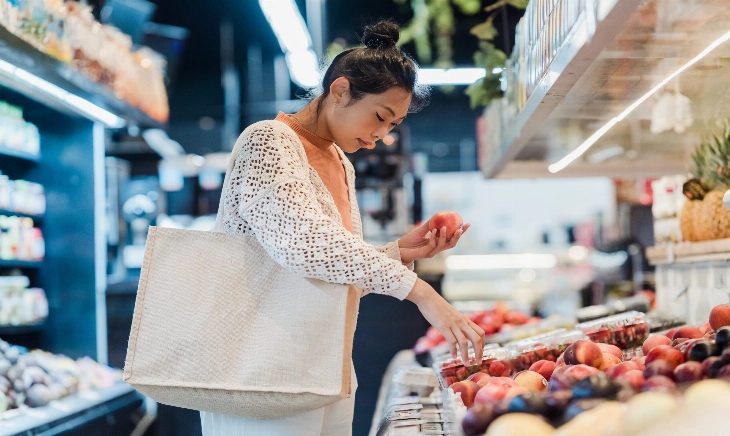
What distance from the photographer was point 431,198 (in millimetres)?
10812

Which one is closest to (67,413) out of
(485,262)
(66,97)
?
(66,97)

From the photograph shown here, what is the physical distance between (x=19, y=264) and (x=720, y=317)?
416 centimetres

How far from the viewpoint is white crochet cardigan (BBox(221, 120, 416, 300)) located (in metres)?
1.49

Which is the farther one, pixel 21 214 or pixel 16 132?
pixel 21 214

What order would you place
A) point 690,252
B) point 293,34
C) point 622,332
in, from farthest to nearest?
point 293,34, point 690,252, point 622,332

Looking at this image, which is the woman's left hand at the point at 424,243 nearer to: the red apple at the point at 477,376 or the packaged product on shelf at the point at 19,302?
the red apple at the point at 477,376

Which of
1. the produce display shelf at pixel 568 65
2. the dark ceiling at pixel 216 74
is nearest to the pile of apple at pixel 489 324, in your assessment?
the produce display shelf at pixel 568 65

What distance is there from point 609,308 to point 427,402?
184cm

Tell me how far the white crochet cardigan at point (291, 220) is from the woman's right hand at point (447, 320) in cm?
3

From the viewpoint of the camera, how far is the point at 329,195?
1.73 m

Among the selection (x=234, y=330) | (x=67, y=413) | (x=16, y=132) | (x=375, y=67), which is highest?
(x=16, y=132)

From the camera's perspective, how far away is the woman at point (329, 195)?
150cm

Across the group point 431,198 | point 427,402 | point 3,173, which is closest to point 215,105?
point 431,198

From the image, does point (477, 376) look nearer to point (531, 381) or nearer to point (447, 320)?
point (531, 381)
